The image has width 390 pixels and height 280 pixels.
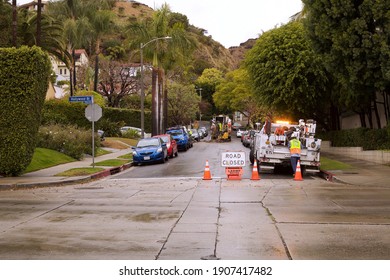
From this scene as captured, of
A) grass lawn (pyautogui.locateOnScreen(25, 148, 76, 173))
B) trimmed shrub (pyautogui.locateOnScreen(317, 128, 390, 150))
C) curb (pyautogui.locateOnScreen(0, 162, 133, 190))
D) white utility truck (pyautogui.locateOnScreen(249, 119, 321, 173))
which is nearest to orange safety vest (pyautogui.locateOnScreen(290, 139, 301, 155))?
white utility truck (pyautogui.locateOnScreen(249, 119, 321, 173))

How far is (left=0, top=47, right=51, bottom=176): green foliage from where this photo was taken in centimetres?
1869

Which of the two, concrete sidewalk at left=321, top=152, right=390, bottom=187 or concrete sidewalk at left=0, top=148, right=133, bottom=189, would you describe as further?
concrete sidewalk at left=321, top=152, right=390, bottom=187

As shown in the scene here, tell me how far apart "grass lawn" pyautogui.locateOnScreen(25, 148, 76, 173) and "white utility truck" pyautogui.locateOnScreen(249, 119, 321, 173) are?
9.96m

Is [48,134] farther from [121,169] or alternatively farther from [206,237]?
[206,237]

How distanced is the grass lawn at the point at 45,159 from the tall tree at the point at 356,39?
1397cm

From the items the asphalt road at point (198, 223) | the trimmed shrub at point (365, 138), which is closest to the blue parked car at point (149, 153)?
the trimmed shrub at point (365, 138)

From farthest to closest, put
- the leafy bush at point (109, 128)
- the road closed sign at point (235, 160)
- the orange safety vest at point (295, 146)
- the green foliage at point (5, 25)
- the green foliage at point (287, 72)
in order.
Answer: the leafy bush at point (109, 128) → the green foliage at point (287, 72) → the green foliage at point (5, 25) → the orange safety vest at point (295, 146) → the road closed sign at point (235, 160)

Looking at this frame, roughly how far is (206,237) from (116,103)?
6267 centimetres

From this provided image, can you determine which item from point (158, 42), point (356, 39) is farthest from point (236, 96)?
point (356, 39)

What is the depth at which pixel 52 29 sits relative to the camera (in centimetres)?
3591

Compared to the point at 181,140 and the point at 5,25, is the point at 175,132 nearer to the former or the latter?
the point at 181,140

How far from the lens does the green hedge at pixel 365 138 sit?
1036 inches

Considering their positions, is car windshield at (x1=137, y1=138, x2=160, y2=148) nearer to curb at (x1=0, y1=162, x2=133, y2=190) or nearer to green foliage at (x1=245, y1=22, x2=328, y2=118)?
curb at (x1=0, y1=162, x2=133, y2=190)

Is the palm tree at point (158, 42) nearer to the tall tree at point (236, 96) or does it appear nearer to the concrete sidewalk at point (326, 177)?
the concrete sidewalk at point (326, 177)
